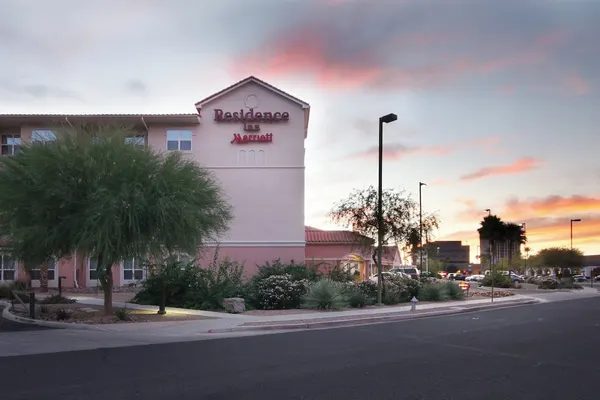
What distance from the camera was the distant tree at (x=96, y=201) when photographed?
18375mm

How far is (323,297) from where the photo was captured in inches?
929

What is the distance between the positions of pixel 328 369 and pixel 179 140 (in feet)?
94.3

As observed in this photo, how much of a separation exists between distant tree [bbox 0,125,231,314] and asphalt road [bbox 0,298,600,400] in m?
4.92

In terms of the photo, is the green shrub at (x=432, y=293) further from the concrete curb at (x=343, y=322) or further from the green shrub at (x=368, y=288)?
the green shrub at (x=368, y=288)

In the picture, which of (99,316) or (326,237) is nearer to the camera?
(99,316)

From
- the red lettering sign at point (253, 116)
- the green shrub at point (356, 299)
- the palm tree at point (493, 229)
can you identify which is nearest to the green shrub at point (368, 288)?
the green shrub at point (356, 299)

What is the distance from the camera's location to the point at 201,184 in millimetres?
20672

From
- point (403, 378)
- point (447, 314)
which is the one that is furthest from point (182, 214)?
point (447, 314)

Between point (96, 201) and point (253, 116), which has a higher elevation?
point (253, 116)

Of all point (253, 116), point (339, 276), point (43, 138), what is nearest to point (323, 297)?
point (339, 276)

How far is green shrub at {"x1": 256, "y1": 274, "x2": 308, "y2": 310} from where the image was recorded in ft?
78.7

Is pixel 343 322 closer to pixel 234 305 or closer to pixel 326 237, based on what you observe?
pixel 234 305

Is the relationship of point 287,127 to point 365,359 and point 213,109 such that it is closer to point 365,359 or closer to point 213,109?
point 213,109

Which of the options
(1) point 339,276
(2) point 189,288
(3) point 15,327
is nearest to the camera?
(3) point 15,327
